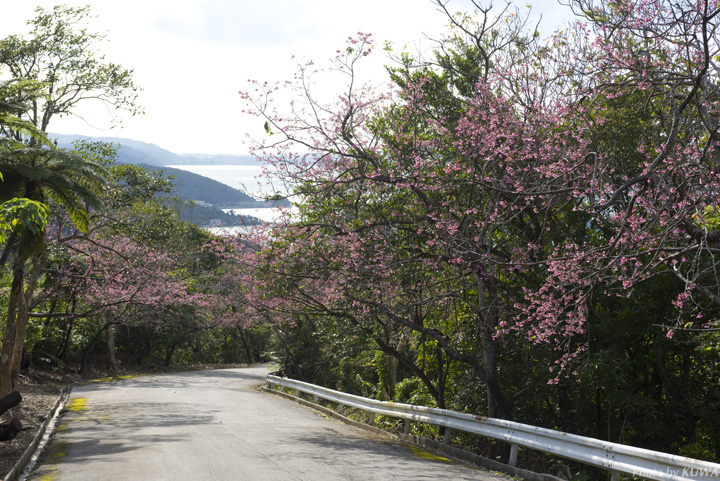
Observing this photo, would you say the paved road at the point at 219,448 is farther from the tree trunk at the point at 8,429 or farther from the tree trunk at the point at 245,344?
the tree trunk at the point at 245,344

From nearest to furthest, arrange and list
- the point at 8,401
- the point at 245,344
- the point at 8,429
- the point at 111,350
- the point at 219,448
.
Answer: the point at 8,429, the point at 8,401, the point at 219,448, the point at 111,350, the point at 245,344

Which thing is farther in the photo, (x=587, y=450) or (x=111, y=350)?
(x=111, y=350)

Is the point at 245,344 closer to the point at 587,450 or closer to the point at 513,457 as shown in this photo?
the point at 513,457

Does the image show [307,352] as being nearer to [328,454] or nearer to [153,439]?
[153,439]

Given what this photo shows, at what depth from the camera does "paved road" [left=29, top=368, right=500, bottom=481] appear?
27.5 feet

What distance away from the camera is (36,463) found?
9414 millimetres

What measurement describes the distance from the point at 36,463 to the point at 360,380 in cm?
1934

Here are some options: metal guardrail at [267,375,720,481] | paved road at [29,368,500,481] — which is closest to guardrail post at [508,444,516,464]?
metal guardrail at [267,375,720,481]

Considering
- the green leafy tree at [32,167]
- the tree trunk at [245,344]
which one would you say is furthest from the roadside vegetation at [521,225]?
the tree trunk at [245,344]

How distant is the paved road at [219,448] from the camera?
837 centimetres

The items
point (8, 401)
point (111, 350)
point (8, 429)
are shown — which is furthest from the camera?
point (111, 350)

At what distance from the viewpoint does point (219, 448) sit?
10.5 meters

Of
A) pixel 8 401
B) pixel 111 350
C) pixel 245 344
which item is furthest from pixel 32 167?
pixel 245 344

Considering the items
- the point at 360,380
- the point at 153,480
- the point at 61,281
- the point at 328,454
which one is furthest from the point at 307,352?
the point at 153,480
